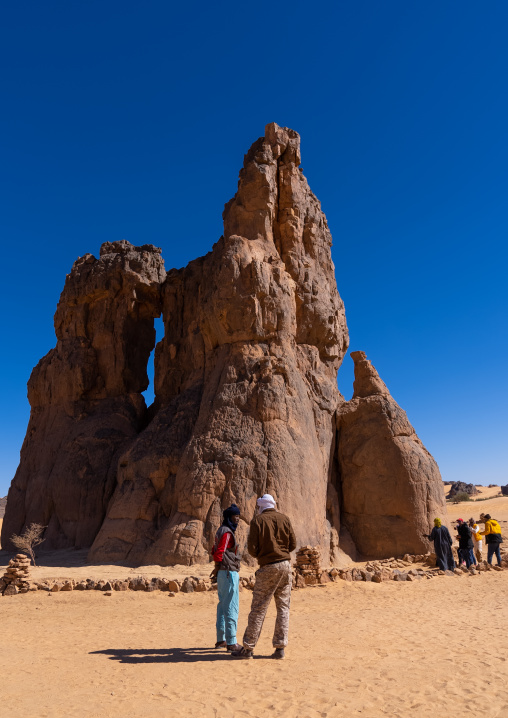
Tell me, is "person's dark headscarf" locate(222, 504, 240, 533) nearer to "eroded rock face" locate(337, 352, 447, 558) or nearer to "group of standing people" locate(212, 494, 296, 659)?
"group of standing people" locate(212, 494, 296, 659)

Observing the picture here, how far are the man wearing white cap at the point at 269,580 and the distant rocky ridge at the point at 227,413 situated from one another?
7.11 meters

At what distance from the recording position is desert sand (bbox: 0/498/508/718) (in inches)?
189

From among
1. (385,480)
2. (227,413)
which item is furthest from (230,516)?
(385,480)

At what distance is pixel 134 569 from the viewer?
1336 cm

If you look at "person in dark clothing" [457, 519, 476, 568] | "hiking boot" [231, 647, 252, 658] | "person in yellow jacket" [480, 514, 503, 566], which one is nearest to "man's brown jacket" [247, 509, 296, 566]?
"hiking boot" [231, 647, 252, 658]

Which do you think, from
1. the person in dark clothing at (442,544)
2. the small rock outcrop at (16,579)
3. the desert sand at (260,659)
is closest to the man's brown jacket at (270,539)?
the desert sand at (260,659)

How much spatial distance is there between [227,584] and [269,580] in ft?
2.24

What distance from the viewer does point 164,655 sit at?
6.50m

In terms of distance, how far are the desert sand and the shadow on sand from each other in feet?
0.08

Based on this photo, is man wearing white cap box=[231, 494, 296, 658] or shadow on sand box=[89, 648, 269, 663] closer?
man wearing white cap box=[231, 494, 296, 658]

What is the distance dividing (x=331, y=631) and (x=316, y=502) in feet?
25.0

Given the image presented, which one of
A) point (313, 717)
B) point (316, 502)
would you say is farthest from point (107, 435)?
point (313, 717)

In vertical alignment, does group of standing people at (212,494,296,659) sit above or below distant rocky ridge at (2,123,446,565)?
below

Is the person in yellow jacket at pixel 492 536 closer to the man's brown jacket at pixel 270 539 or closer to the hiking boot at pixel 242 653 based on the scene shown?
the man's brown jacket at pixel 270 539
